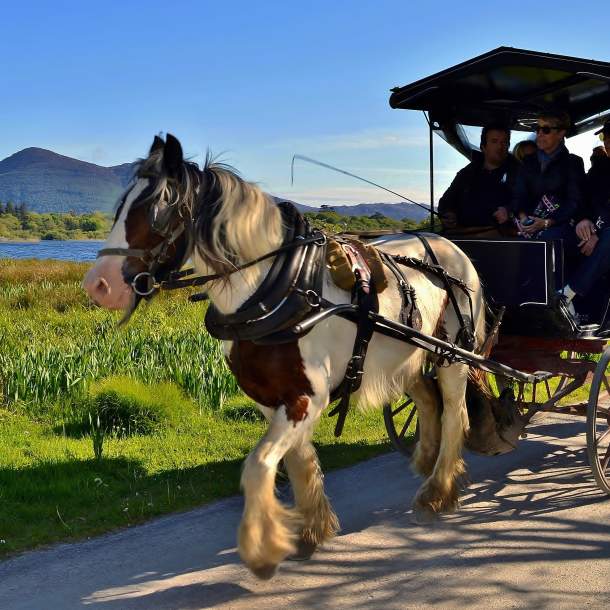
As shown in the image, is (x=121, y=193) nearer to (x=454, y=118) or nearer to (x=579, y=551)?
(x=579, y=551)

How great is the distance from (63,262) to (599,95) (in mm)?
23089

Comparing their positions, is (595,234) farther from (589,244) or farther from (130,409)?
(130,409)

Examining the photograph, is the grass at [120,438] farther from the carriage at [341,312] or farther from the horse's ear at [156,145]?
the horse's ear at [156,145]

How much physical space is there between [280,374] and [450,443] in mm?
1865

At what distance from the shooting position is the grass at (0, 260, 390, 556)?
16.5 feet

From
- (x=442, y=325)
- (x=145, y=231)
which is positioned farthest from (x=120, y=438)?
(x=145, y=231)

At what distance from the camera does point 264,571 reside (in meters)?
3.83

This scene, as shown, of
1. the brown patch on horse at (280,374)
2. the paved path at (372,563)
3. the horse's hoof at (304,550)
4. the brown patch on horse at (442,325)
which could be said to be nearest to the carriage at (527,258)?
the brown patch on horse at (442,325)

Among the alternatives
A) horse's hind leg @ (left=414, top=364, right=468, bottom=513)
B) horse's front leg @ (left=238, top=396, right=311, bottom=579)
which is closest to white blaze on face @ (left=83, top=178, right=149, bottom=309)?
horse's front leg @ (left=238, top=396, right=311, bottom=579)

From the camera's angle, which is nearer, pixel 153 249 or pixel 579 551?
pixel 153 249

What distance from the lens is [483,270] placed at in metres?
5.75

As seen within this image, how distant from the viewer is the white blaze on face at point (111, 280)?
11.5ft

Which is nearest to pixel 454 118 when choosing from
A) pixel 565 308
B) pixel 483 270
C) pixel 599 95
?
pixel 599 95

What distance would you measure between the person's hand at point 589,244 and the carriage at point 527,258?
37 centimetres
